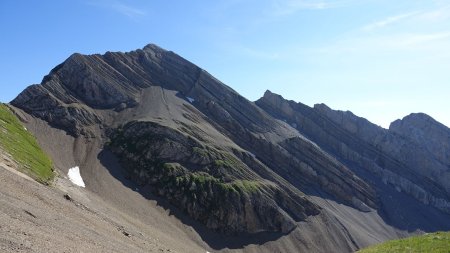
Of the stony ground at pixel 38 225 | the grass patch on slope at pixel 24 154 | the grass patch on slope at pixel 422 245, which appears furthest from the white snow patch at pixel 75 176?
the grass patch on slope at pixel 422 245

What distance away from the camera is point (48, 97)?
15550 centimetres

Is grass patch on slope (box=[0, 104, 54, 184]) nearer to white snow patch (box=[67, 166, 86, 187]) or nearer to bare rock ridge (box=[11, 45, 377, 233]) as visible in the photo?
white snow patch (box=[67, 166, 86, 187])

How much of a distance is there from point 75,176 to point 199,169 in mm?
40206

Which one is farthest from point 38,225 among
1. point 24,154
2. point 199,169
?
point 199,169

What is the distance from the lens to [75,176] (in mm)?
118062

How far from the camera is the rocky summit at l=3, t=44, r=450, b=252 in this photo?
414 ft

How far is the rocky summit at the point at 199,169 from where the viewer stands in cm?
12606

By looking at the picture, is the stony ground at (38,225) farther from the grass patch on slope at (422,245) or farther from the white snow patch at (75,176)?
the white snow patch at (75,176)

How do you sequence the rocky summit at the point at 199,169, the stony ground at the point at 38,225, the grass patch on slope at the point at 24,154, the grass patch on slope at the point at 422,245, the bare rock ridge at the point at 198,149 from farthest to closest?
1. the bare rock ridge at the point at 198,149
2. the rocky summit at the point at 199,169
3. the grass patch on slope at the point at 24,154
4. the stony ground at the point at 38,225
5. the grass patch on slope at the point at 422,245

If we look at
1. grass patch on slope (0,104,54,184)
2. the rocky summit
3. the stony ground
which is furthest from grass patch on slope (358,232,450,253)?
the rocky summit

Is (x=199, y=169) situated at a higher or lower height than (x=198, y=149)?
lower

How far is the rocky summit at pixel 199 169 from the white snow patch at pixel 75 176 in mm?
2591

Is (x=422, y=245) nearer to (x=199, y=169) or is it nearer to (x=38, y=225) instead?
(x=38, y=225)

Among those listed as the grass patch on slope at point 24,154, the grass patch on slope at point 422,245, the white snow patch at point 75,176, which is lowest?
the white snow patch at point 75,176
